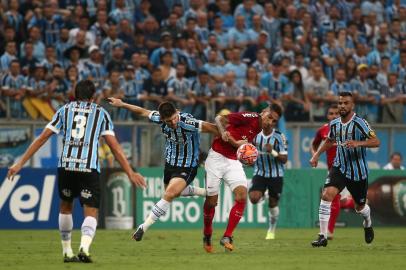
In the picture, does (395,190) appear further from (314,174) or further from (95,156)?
(95,156)

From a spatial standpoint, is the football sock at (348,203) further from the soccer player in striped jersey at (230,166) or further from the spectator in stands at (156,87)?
the soccer player in striped jersey at (230,166)

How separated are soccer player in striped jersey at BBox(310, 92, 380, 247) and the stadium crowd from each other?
6554mm

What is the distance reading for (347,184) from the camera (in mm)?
17281

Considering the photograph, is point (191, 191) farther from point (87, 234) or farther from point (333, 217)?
point (87, 234)

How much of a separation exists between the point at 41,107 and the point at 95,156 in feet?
30.8

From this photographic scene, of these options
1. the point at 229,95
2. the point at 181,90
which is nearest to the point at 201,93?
the point at 181,90

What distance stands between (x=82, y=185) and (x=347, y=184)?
5.73m

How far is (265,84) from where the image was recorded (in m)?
25.1

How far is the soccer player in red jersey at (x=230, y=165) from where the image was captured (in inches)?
632

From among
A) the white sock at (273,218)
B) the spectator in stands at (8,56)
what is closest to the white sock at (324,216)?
the white sock at (273,218)

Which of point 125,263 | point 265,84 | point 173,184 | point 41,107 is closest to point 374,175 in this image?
point 265,84

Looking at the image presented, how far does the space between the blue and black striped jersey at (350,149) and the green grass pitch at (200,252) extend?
122 centimetres

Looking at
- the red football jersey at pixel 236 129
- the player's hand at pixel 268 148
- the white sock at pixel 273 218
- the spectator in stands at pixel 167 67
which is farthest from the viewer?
the spectator in stands at pixel 167 67

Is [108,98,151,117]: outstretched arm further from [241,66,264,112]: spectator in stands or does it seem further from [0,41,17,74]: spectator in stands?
[241,66,264,112]: spectator in stands
